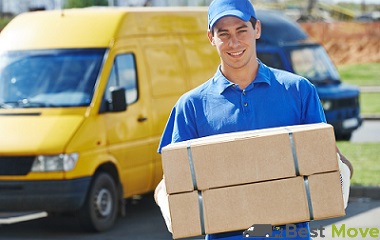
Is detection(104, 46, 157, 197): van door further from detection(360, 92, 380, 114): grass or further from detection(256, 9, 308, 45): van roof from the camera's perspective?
detection(360, 92, 380, 114): grass

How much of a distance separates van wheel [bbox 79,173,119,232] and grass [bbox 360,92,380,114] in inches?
710

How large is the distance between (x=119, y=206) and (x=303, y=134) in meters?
8.21

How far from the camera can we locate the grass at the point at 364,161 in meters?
13.8

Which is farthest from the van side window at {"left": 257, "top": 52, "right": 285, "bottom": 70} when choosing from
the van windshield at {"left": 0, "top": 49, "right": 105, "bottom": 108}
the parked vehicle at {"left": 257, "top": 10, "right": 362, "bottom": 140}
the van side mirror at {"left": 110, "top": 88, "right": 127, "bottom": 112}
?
the van side mirror at {"left": 110, "top": 88, "right": 127, "bottom": 112}

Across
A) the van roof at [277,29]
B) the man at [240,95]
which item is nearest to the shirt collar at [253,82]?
the man at [240,95]

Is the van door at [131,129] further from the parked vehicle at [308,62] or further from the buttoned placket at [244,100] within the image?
the buttoned placket at [244,100]

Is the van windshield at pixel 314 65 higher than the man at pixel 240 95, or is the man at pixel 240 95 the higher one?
the man at pixel 240 95

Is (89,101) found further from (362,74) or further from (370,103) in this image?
(362,74)

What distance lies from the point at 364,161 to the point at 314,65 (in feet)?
10.2

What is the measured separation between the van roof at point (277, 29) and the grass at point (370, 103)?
433 inches

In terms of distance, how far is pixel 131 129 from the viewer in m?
12.1

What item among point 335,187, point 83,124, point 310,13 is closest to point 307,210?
point 335,187

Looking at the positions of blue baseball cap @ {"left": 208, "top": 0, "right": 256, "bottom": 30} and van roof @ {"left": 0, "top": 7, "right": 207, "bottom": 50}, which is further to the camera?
van roof @ {"left": 0, "top": 7, "right": 207, "bottom": 50}

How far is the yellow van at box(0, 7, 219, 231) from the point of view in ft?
36.2
